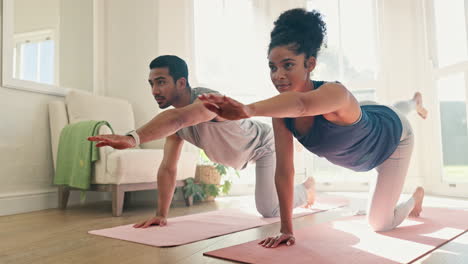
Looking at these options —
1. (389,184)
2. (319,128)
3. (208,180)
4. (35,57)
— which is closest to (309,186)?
(389,184)

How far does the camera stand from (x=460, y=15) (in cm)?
358

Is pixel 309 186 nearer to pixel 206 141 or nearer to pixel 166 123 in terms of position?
pixel 206 141

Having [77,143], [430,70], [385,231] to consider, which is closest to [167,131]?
[385,231]

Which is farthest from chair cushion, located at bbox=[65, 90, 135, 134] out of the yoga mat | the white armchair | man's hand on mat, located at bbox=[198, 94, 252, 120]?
man's hand on mat, located at bbox=[198, 94, 252, 120]

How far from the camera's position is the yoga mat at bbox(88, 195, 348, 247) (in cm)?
169

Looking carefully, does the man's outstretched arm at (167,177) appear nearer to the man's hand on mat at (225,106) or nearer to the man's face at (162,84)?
the man's face at (162,84)

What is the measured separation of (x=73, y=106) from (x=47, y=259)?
6.23ft

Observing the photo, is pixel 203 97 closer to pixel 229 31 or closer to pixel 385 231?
pixel 385 231

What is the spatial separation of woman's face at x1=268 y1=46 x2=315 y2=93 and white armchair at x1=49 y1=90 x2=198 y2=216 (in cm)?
147

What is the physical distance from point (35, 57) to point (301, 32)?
255cm

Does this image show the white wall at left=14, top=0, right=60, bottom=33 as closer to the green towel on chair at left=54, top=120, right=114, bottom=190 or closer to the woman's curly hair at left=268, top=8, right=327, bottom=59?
the green towel on chair at left=54, top=120, right=114, bottom=190

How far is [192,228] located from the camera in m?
1.96

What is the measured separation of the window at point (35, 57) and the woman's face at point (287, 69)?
2.32 meters

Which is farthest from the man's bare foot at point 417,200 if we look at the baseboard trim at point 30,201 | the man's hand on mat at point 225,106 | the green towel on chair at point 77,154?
the baseboard trim at point 30,201
